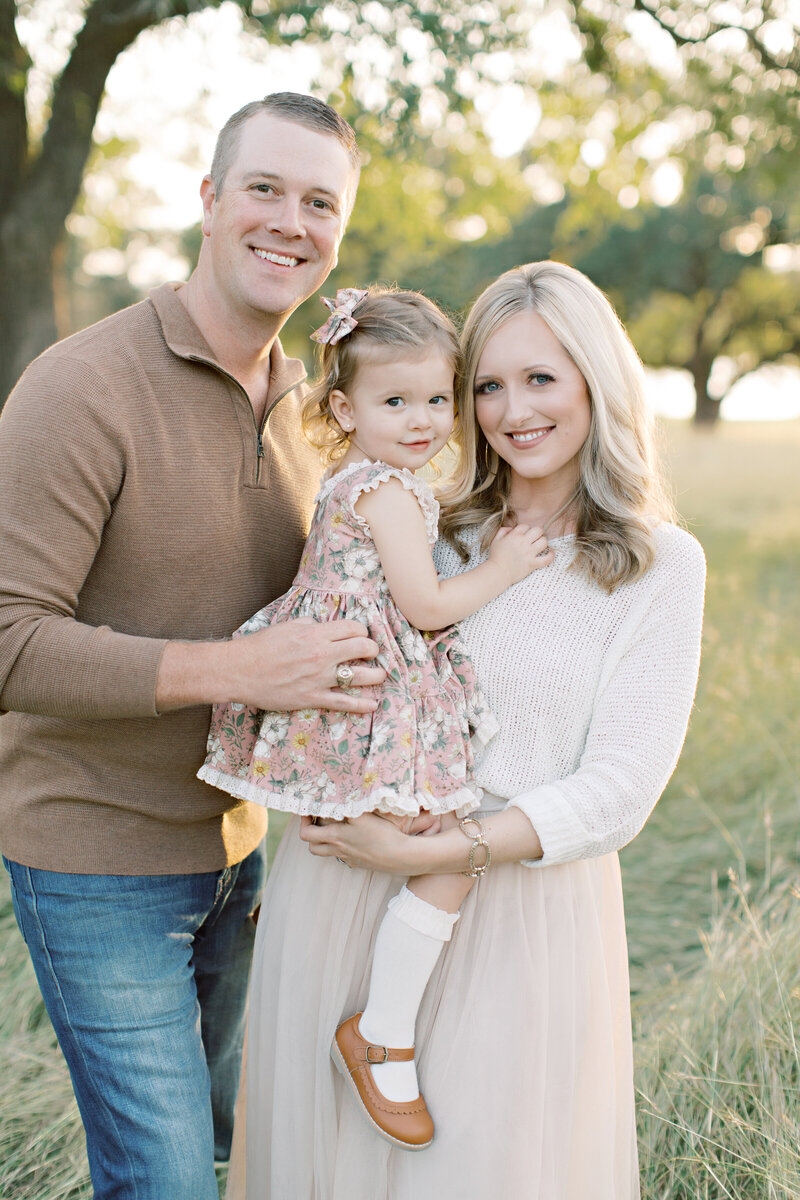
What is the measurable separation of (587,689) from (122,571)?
1.05 meters

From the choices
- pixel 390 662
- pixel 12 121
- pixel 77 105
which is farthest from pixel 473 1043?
pixel 12 121

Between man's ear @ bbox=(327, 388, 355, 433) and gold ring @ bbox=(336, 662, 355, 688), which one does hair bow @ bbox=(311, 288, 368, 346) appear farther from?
gold ring @ bbox=(336, 662, 355, 688)

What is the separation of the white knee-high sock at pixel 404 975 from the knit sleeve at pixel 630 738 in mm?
255

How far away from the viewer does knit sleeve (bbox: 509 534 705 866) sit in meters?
2.00

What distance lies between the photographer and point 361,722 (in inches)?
82.8

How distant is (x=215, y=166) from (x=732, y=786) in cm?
416

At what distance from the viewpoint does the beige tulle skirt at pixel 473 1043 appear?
6.77 feet

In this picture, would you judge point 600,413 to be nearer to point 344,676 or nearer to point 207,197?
point 344,676

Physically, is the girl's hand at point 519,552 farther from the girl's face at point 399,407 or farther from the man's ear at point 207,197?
the man's ear at point 207,197

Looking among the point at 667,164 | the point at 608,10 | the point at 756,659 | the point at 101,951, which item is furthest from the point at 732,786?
the point at 667,164

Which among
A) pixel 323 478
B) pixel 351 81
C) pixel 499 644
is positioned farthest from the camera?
pixel 351 81

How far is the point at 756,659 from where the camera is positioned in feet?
19.2

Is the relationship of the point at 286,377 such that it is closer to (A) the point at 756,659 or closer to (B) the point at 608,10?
(A) the point at 756,659

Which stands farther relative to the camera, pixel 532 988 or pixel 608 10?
pixel 608 10
